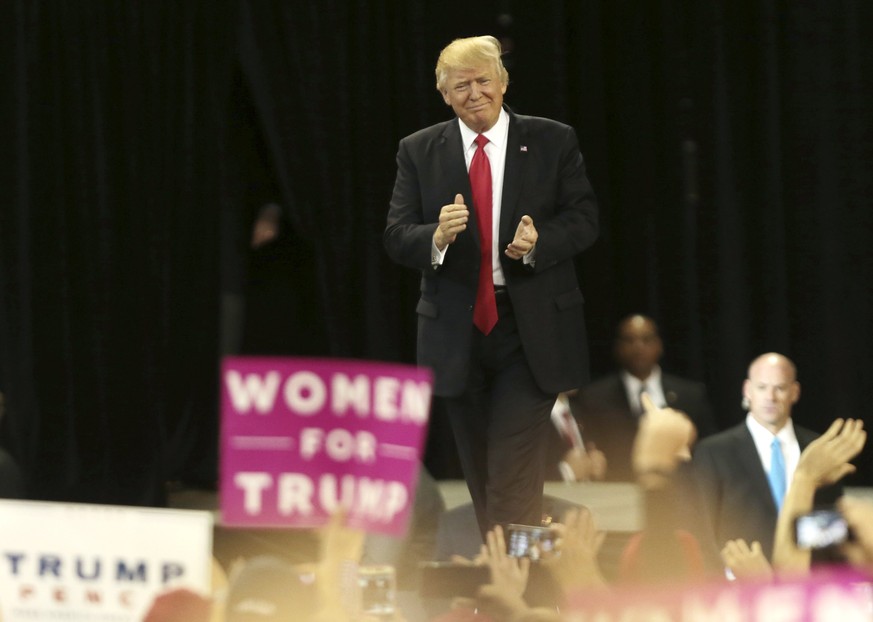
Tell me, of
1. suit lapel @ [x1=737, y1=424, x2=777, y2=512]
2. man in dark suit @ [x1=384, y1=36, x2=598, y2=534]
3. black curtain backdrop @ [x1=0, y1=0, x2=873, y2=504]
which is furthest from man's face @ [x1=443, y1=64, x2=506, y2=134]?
black curtain backdrop @ [x1=0, y1=0, x2=873, y2=504]

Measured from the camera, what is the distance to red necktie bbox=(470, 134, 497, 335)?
4012 mm

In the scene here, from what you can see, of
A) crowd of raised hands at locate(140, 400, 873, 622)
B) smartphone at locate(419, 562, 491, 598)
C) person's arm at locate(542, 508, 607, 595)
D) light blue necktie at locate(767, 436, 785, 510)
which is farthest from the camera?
light blue necktie at locate(767, 436, 785, 510)

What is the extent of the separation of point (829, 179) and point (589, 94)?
3.58ft

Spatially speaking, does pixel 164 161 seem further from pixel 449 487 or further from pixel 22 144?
pixel 449 487

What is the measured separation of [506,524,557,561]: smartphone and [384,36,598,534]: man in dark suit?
0.46 meters

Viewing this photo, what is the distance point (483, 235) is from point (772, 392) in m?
1.40

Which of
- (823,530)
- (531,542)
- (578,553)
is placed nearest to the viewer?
(823,530)

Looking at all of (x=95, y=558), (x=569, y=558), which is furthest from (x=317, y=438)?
(x=569, y=558)

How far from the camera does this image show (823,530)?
265 centimetres

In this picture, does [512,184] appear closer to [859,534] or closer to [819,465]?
[819,465]

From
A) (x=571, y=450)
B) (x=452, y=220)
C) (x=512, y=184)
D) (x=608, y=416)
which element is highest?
(x=512, y=184)

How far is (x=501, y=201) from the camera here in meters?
4.04

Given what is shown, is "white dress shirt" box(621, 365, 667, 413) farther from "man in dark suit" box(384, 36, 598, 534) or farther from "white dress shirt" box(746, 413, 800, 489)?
"man in dark suit" box(384, 36, 598, 534)

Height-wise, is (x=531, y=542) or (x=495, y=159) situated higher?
(x=495, y=159)
